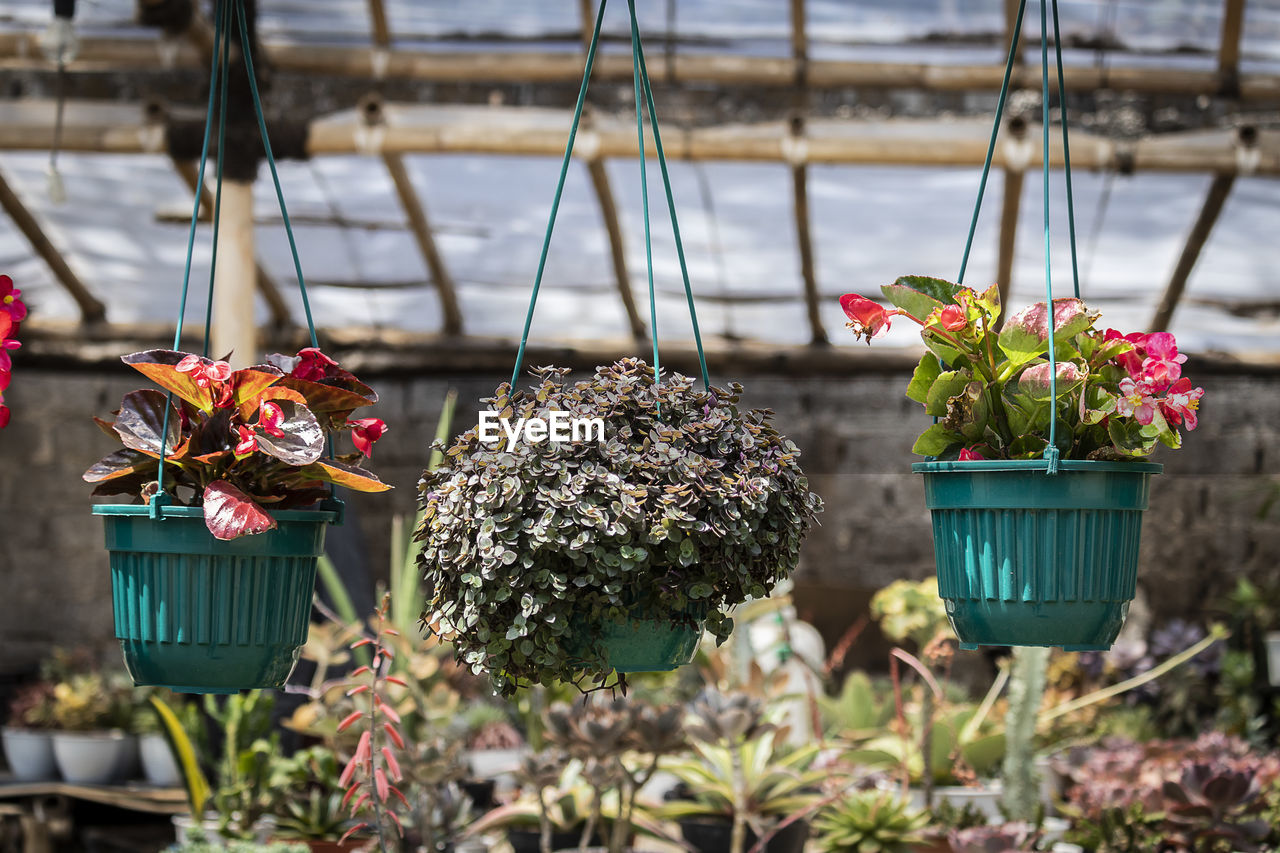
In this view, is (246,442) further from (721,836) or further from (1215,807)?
(1215,807)

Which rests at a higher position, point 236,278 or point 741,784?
point 236,278

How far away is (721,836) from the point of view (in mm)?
2764

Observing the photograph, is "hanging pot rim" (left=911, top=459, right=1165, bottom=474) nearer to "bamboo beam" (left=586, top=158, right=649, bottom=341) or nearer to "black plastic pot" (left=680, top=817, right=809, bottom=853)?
"black plastic pot" (left=680, top=817, right=809, bottom=853)

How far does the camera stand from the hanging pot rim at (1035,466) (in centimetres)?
135

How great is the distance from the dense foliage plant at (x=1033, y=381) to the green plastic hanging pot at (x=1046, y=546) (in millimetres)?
40

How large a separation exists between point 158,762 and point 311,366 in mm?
3407

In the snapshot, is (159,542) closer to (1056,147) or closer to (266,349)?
(1056,147)

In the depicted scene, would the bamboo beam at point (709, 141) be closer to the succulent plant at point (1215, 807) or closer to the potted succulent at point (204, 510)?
the succulent plant at point (1215, 807)

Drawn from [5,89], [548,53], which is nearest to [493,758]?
[548,53]

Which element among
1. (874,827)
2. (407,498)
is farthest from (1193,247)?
(407,498)

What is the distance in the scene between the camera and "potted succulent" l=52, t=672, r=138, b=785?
14.1ft

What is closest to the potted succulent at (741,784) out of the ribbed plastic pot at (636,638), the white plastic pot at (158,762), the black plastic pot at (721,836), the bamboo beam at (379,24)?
the black plastic pot at (721,836)

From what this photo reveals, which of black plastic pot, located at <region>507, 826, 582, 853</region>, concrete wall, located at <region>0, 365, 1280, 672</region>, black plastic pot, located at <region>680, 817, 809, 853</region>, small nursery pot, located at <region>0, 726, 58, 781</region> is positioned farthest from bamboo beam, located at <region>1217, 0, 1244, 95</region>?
small nursery pot, located at <region>0, 726, 58, 781</region>

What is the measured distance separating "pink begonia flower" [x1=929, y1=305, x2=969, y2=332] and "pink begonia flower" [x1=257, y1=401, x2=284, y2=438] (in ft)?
2.50
